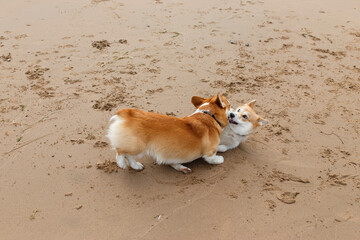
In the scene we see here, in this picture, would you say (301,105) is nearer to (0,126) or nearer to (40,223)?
(40,223)

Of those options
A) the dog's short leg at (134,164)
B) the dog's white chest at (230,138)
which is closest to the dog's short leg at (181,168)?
the dog's short leg at (134,164)

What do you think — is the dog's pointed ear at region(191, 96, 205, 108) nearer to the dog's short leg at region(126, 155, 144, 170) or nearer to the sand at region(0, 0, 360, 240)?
the sand at region(0, 0, 360, 240)

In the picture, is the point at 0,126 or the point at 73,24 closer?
the point at 0,126

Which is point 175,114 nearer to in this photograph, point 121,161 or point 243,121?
point 243,121

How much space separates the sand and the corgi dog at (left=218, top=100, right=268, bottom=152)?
173mm

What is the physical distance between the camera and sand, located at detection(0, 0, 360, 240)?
2529 mm

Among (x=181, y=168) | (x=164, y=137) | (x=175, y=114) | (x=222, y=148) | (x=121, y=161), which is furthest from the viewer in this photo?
A: (x=175, y=114)

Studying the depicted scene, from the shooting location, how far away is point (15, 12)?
6555 mm

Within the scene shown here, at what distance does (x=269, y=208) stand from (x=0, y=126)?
10.6 feet

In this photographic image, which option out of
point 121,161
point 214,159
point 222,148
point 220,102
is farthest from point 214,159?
point 121,161

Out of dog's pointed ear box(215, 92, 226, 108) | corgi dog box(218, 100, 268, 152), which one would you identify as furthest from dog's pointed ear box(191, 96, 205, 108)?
corgi dog box(218, 100, 268, 152)

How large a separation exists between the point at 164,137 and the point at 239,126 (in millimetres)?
954

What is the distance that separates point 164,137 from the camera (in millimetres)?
2666

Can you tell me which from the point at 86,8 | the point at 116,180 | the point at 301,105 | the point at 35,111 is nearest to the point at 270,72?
the point at 301,105
